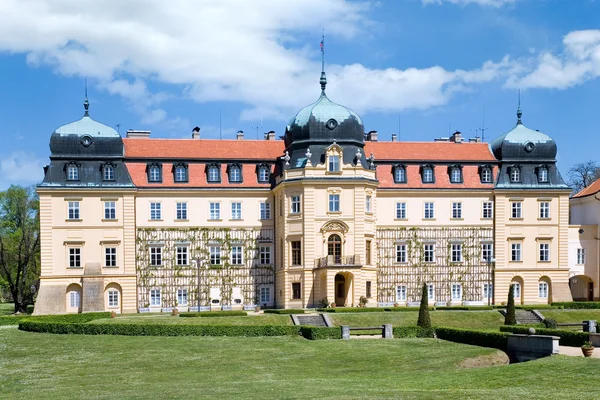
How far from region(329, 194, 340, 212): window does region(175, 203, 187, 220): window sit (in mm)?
10368

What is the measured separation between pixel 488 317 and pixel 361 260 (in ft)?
33.1

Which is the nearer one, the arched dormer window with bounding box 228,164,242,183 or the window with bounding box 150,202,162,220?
the window with bounding box 150,202,162,220

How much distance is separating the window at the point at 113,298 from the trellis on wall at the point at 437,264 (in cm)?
1838

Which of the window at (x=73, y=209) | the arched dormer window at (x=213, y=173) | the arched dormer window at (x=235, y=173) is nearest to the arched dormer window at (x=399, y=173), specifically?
the arched dormer window at (x=235, y=173)

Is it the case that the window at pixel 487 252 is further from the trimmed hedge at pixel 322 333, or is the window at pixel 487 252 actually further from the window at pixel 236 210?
the trimmed hedge at pixel 322 333

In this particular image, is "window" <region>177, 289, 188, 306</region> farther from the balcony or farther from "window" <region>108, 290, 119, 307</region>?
the balcony

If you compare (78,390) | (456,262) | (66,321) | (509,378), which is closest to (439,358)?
(509,378)

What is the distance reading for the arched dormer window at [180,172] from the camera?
62938mm

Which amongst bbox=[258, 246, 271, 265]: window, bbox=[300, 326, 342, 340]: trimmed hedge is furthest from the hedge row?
bbox=[258, 246, 271, 265]: window

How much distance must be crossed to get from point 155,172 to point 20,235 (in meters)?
26.7

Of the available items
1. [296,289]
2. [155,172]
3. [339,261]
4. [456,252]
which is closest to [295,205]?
[339,261]

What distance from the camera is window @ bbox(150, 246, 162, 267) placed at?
62344 millimetres

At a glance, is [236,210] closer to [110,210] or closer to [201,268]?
[201,268]

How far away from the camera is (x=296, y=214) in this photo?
2375 inches
